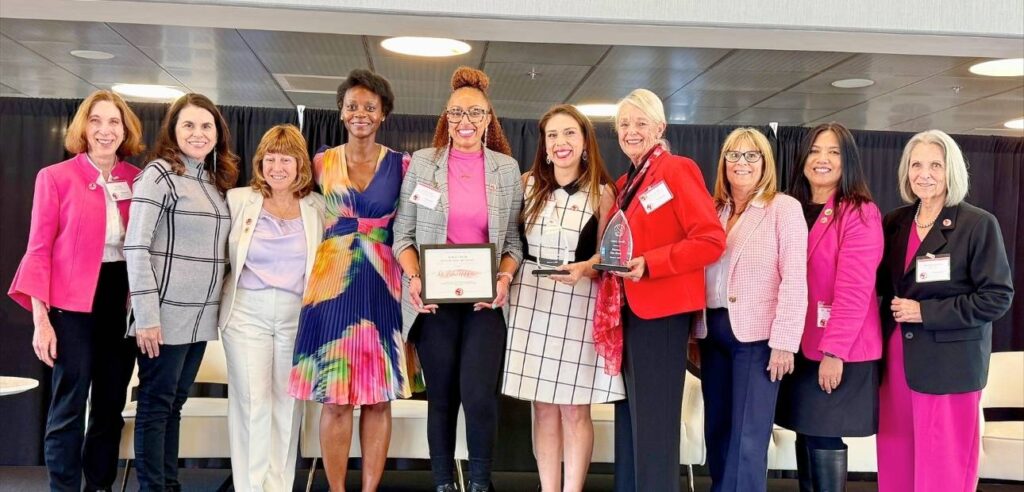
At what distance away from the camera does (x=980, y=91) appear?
671cm

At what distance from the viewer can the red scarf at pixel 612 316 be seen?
9.81ft

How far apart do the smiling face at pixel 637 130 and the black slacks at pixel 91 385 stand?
1937mm

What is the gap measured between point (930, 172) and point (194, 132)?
8.85ft

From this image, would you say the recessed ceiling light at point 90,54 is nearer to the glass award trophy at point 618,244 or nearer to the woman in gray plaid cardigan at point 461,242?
the woman in gray plaid cardigan at point 461,242

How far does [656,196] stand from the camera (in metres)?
2.95

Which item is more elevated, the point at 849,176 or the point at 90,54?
the point at 90,54

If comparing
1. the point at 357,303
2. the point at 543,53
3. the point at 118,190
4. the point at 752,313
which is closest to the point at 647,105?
the point at 752,313

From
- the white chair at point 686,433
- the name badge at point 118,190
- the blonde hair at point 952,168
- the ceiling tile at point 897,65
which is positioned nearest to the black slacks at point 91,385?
the name badge at point 118,190

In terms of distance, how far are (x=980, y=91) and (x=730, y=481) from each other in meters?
5.04

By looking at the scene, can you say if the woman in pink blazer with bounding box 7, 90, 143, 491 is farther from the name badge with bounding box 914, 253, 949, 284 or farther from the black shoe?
the name badge with bounding box 914, 253, 949, 284

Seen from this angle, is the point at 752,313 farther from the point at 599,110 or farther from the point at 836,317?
the point at 599,110

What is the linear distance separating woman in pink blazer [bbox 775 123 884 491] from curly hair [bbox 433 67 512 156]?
1.16m

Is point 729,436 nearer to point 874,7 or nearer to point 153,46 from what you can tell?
point 874,7

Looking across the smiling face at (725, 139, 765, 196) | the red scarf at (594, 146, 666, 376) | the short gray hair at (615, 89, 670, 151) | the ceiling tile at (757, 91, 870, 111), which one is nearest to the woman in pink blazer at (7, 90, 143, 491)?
the red scarf at (594, 146, 666, 376)
